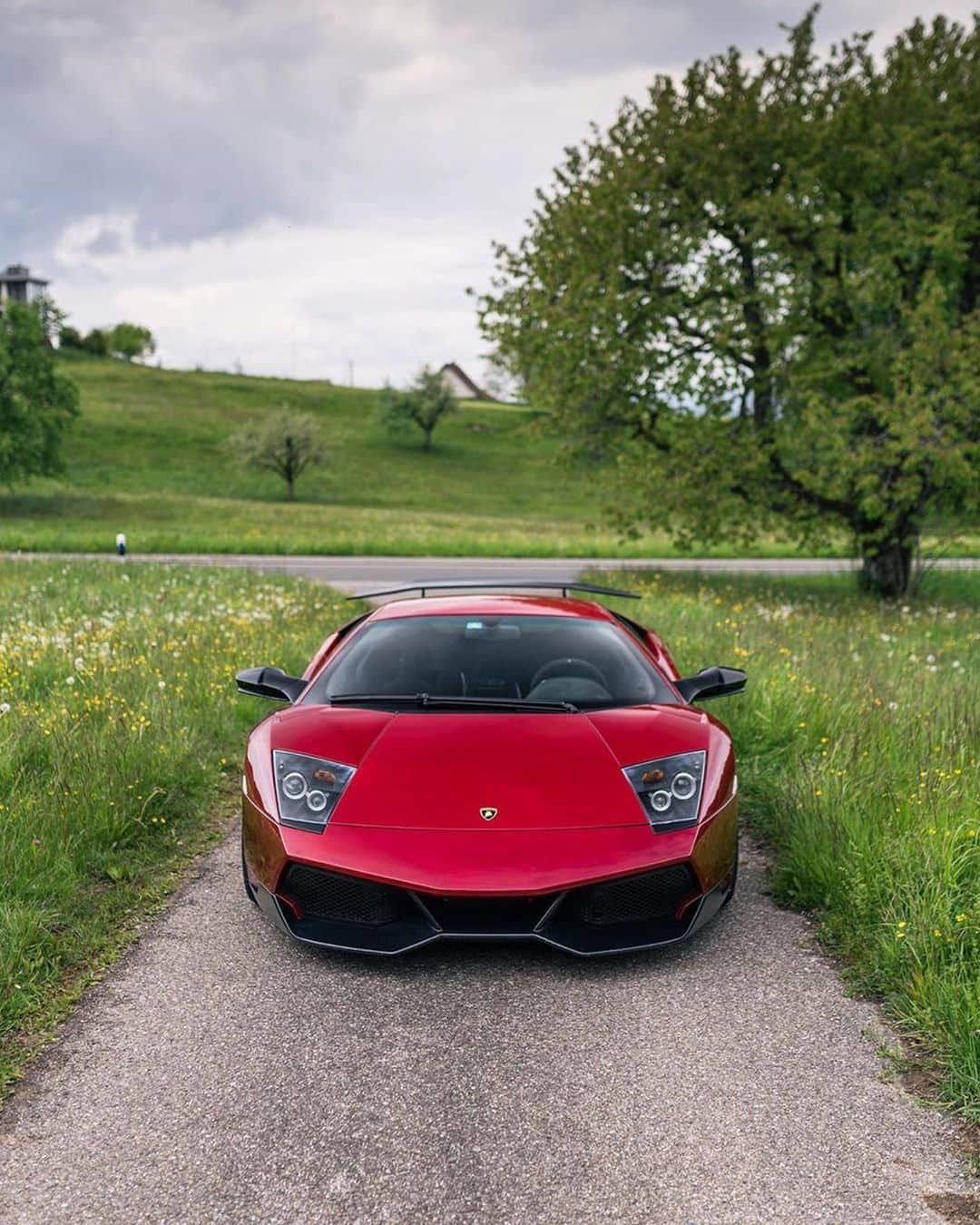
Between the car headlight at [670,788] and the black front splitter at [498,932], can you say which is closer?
the black front splitter at [498,932]

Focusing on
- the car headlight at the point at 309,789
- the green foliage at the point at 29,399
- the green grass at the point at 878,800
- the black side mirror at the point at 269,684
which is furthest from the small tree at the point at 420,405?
the car headlight at the point at 309,789

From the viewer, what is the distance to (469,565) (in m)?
26.7

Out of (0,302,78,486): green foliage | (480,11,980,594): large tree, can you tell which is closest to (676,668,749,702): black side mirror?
(480,11,980,594): large tree

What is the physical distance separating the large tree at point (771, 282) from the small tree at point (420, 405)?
2620 inches

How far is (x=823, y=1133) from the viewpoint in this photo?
112 inches

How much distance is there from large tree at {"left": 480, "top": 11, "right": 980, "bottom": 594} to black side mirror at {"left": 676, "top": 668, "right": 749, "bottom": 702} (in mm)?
10681

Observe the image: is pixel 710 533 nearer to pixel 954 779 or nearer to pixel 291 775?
pixel 954 779

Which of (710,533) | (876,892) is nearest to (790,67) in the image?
(710,533)

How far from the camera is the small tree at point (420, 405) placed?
82.9 metres

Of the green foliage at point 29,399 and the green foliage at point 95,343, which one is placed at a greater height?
the green foliage at point 95,343

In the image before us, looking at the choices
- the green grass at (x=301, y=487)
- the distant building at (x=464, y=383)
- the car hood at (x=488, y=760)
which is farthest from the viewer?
the distant building at (x=464, y=383)

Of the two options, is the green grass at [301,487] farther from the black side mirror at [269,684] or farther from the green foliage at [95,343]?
the green foliage at [95,343]

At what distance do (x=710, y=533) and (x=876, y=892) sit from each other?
1299cm

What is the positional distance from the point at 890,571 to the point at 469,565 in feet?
37.9
